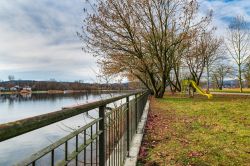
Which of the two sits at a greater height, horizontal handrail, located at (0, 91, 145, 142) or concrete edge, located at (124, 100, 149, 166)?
horizontal handrail, located at (0, 91, 145, 142)

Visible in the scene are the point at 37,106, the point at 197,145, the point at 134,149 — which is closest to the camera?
the point at 134,149

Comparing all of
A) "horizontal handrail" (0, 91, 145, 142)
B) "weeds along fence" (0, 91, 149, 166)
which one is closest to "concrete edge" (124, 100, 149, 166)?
"weeds along fence" (0, 91, 149, 166)

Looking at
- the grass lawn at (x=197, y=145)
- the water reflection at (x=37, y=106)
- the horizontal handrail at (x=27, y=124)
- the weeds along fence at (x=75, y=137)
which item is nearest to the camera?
the horizontal handrail at (x=27, y=124)

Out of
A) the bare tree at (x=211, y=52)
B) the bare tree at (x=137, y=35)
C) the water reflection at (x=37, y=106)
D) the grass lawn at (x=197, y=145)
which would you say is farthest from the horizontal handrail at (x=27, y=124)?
the bare tree at (x=211, y=52)

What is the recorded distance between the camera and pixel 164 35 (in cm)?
2677

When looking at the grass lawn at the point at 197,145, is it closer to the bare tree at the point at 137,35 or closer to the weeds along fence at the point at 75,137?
the weeds along fence at the point at 75,137

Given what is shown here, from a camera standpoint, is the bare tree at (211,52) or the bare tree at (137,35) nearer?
the bare tree at (137,35)

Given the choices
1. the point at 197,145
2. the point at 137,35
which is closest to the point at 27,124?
the point at 197,145

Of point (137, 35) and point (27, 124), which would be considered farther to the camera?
point (137, 35)

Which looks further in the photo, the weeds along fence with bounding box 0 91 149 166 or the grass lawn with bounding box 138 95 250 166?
the grass lawn with bounding box 138 95 250 166

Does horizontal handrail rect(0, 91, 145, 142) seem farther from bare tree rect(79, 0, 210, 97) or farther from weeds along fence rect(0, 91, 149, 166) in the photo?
bare tree rect(79, 0, 210, 97)

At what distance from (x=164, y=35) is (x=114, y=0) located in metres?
5.84

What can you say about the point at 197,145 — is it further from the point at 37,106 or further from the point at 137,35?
the point at 37,106

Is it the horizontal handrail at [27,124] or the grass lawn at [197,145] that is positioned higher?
the horizontal handrail at [27,124]
